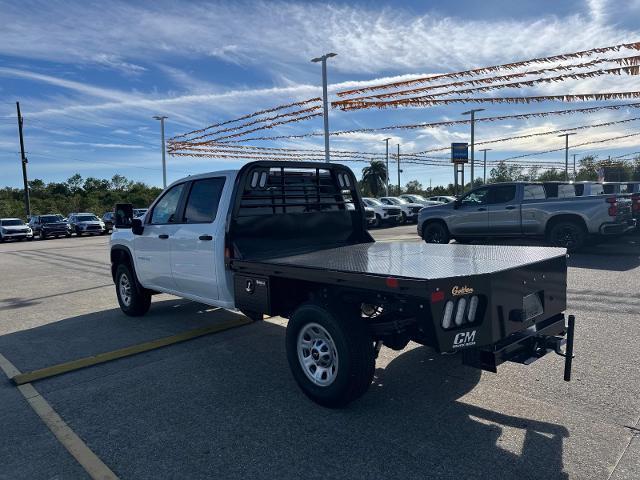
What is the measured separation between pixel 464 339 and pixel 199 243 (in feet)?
10.2

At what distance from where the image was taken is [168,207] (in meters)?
6.14

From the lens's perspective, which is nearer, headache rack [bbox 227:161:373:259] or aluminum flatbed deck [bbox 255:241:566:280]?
aluminum flatbed deck [bbox 255:241:566:280]

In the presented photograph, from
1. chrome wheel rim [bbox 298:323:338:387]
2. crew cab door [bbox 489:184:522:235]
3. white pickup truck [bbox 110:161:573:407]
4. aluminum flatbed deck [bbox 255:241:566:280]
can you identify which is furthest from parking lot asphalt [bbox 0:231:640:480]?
crew cab door [bbox 489:184:522:235]

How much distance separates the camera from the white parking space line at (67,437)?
302cm

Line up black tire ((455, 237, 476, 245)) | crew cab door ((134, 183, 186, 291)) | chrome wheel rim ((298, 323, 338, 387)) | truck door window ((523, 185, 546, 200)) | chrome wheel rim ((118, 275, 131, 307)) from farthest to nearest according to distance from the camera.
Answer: black tire ((455, 237, 476, 245))
truck door window ((523, 185, 546, 200))
chrome wheel rim ((118, 275, 131, 307))
crew cab door ((134, 183, 186, 291))
chrome wheel rim ((298, 323, 338, 387))

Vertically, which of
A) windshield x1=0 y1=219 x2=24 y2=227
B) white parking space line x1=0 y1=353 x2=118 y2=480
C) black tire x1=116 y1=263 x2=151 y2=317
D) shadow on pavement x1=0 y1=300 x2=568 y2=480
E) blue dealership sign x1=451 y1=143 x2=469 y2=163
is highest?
blue dealership sign x1=451 y1=143 x2=469 y2=163

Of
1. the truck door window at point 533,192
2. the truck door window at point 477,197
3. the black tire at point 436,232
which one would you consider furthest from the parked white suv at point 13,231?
the truck door window at point 533,192

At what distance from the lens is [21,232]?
29.9m

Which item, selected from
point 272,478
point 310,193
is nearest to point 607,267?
point 310,193

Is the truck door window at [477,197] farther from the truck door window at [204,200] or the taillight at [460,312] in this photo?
the taillight at [460,312]

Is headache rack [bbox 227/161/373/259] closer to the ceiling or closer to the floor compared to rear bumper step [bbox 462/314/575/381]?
closer to the ceiling

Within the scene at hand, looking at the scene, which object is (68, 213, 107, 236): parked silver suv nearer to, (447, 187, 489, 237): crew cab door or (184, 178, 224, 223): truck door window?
(447, 187, 489, 237): crew cab door

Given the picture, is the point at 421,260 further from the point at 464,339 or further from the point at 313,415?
the point at 313,415

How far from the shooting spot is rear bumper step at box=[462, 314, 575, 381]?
11.0ft
